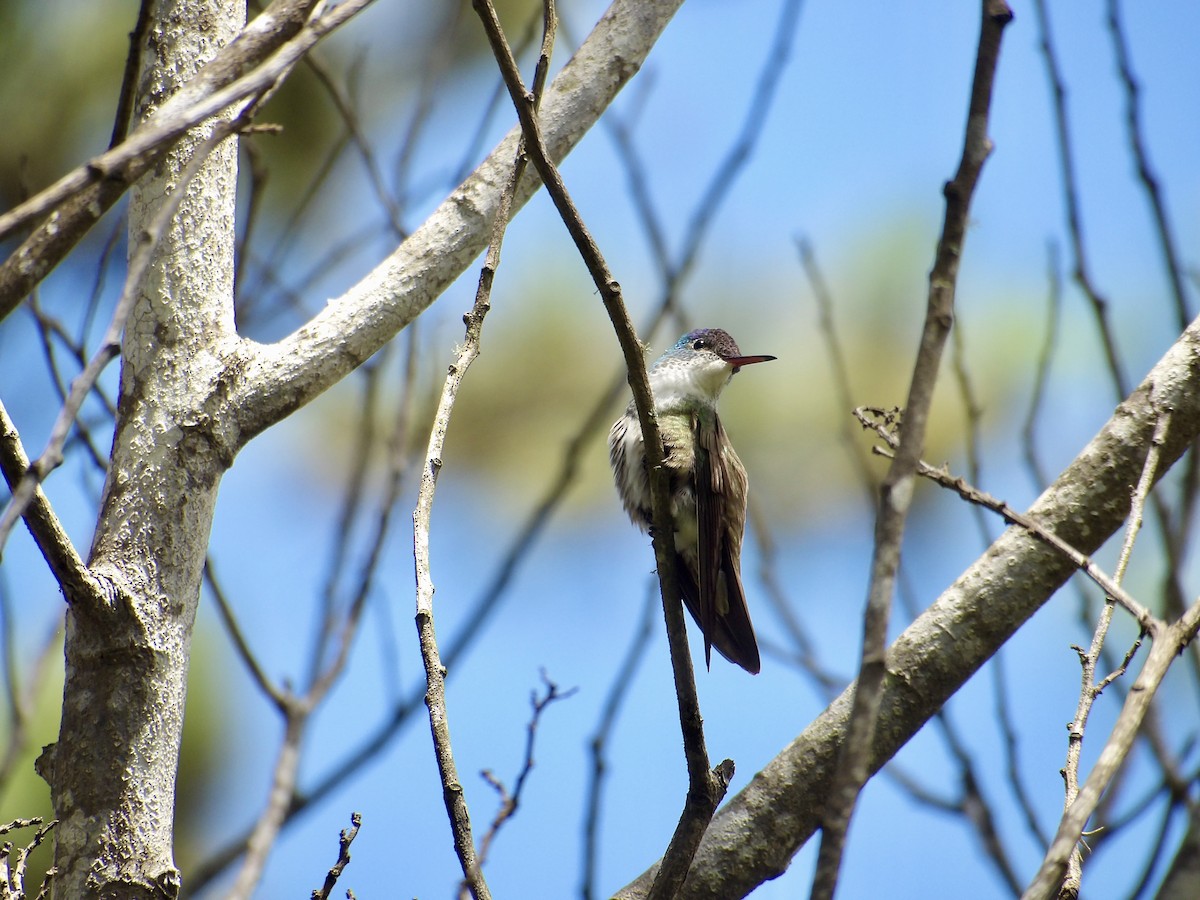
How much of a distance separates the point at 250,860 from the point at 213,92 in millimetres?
1757

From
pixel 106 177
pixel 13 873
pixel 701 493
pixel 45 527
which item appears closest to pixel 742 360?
pixel 701 493

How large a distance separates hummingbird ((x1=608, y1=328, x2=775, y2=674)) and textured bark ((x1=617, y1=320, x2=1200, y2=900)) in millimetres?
672

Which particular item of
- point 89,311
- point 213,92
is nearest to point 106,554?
point 213,92

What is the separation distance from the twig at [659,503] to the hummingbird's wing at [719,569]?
884 mm

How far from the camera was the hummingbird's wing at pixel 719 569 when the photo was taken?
128 inches

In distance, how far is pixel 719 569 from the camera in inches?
133

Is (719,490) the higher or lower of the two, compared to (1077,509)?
higher

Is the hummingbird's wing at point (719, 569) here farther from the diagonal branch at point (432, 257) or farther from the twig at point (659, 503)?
the diagonal branch at point (432, 257)

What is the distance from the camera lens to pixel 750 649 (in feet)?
11.0

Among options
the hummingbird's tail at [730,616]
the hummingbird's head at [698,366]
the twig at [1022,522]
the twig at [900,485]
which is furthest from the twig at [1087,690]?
the hummingbird's head at [698,366]

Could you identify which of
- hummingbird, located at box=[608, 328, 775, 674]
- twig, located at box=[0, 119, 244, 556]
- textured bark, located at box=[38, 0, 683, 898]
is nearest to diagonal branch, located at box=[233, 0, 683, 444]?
textured bark, located at box=[38, 0, 683, 898]

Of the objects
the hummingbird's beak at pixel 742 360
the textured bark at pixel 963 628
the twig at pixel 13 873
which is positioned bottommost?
the twig at pixel 13 873

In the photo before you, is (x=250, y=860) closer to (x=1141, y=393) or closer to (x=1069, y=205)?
(x=1141, y=393)

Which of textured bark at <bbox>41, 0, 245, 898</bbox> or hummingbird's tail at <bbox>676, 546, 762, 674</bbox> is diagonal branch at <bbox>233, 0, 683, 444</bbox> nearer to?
textured bark at <bbox>41, 0, 245, 898</bbox>
